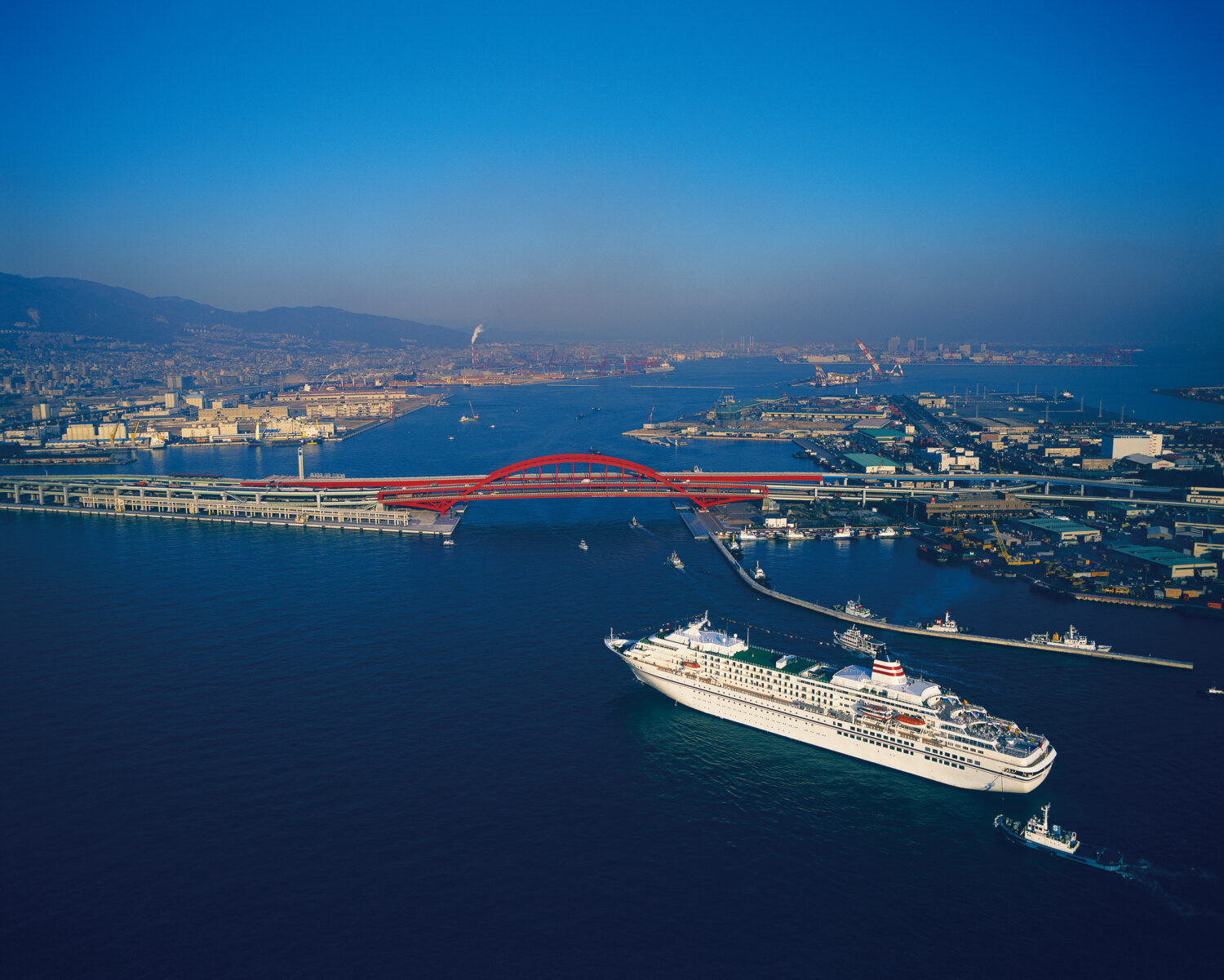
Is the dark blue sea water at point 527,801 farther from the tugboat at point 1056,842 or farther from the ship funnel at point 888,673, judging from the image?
the ship funnel at point 888,673

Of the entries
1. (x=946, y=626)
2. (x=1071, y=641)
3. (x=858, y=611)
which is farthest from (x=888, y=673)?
(x=1071, y=641)

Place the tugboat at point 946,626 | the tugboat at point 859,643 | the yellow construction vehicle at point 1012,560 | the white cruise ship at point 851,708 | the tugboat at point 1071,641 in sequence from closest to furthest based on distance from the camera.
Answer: the white cruise ship at point 851,708, the tugboat at point 859,643, the tugboat at point 1071,641, the tugboat at point 946,626, the yellow construction vehicle at point 1012,560

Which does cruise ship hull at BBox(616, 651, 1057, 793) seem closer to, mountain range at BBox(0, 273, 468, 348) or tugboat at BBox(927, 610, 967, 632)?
tugboat at BBox(927, 610, 967, 632)

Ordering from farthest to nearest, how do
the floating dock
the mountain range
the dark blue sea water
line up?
the mountain range < the floating dock < the dark blue sea water

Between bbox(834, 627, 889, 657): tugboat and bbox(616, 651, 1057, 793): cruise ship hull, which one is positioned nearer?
bbox(616, 651, 1057, 793): cruise ship hull

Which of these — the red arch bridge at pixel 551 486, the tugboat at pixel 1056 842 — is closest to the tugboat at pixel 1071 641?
the tugboat at pixel 1056 842

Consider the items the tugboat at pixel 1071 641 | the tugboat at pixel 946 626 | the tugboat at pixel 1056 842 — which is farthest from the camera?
the tugboat at pixel 946 626

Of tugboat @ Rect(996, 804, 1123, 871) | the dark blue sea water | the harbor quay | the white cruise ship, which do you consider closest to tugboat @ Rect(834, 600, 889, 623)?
the harbor quay
